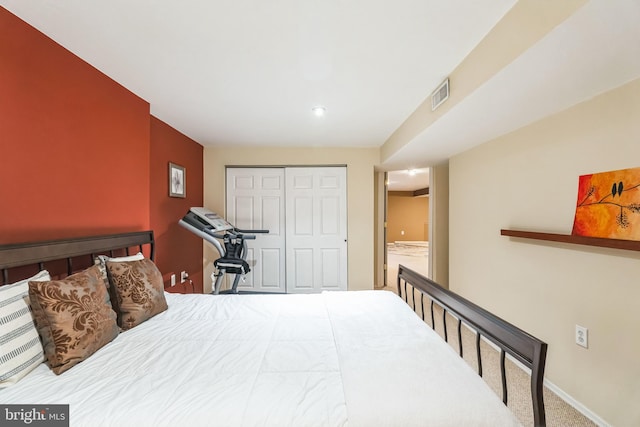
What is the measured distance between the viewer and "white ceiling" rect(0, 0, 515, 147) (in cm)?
134

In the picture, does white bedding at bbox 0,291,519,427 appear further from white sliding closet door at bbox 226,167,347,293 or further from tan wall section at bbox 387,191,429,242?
tan wall section at bbox 387,191,429,242

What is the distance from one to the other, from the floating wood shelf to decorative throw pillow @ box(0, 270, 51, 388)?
9.59ft

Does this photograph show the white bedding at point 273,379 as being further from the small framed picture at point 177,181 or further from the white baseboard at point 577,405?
the small framed picture at point 177,181

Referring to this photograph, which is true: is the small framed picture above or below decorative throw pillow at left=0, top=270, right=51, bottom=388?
above

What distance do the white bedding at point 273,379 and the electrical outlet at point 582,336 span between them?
1.14 metres

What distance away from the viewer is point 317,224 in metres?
4.20

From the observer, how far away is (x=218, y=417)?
0.91m

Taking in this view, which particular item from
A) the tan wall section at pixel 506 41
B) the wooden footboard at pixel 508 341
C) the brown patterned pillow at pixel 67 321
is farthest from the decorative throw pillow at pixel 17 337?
the tan wall section at pixel 506 41

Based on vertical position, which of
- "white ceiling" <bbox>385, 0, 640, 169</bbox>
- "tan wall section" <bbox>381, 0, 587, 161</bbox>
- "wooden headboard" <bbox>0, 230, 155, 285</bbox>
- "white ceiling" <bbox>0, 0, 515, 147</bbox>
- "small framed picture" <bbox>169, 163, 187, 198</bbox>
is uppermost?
"white ceiling" <bbox>0, 0, 515, 147</bbox>

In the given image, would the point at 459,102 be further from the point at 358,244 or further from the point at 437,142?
the point at 358,244

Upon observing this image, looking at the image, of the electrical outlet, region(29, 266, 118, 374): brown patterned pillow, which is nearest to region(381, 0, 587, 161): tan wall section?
the electrical outlet

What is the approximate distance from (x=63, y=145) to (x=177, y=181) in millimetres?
1616

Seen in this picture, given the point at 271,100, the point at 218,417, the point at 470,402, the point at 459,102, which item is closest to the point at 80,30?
the point at 271,100

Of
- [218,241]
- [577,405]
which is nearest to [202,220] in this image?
[218,241]
